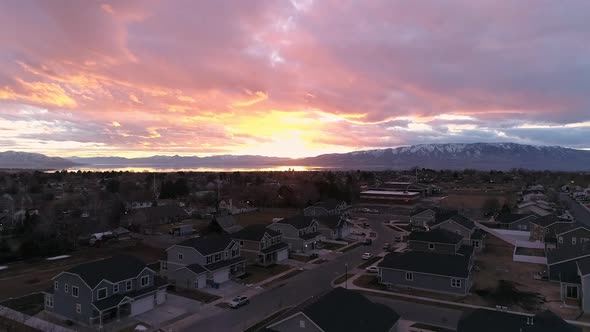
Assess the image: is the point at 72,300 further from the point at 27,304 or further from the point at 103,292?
the point at 27,304

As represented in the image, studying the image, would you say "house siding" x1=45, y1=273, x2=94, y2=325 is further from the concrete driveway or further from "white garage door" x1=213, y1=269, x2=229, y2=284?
"white garage door" x1=213, y1=269, x2=229, y2=284

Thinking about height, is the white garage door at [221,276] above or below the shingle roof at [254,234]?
below

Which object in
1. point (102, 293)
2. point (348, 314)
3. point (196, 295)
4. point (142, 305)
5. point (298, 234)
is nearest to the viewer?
point (348, 314)

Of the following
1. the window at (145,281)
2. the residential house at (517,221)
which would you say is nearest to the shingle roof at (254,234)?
the window at (145,281)

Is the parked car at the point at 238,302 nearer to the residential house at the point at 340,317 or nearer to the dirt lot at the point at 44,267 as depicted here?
the residential house at the point at 340,317

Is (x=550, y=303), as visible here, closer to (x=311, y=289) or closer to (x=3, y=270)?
(x=311, y=289)

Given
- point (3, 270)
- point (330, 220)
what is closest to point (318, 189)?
point (330, 220)

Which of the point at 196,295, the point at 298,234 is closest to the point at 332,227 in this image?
the point at 298,234
